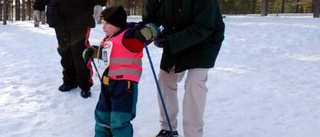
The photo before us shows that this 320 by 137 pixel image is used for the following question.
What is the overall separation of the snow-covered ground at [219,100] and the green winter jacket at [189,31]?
3.27ft

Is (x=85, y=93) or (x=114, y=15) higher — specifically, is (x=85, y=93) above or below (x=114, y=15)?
below

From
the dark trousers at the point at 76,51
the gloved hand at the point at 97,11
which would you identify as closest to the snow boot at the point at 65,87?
the dark trousers at the point at 76,51

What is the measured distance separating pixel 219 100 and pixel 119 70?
2.15 metres

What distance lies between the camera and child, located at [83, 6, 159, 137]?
123 inches

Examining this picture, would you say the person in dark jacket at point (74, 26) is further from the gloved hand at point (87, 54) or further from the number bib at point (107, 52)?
the number bib at point (107, 52)

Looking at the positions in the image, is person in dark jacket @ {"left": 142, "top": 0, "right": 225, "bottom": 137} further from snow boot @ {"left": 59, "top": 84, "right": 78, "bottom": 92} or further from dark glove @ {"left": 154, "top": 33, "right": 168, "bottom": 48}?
snow boot @ {"left": 59, "top": 84, "right": 78, "bottom": 92}

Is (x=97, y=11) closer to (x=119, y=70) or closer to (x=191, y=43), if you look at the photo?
(x=119, y=70)

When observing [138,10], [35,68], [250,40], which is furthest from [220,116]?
[138,10]

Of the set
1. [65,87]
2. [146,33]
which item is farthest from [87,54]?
[65,87]

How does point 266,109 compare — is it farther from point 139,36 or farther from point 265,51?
point 265,51

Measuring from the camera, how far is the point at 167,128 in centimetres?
365

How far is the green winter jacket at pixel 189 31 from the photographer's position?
2992 mm

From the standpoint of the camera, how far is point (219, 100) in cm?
495

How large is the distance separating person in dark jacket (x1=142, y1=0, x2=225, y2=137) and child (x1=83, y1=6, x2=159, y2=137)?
0.66 ft
